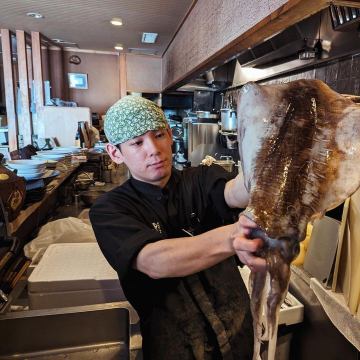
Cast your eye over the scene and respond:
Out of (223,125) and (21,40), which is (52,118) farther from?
(223,125)

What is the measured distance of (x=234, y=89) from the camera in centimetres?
486

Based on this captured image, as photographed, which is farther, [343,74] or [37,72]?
[37,72]

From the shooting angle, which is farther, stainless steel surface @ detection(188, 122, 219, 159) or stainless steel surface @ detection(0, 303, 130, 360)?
stainless steel surface @ detection(188, 122, 219, 159)

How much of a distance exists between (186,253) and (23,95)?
Answer: 21.8ft

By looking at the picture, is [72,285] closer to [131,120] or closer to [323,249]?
[131,120]

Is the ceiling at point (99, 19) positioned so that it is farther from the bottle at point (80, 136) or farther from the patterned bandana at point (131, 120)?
the patterned bandana at point (131, 120)

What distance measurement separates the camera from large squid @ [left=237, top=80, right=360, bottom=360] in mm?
557

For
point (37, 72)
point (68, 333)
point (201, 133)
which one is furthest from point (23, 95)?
point (68, 333)

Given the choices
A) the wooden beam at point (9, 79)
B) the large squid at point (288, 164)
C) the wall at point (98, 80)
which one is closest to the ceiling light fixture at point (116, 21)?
the wooden beam at point (9, 79)

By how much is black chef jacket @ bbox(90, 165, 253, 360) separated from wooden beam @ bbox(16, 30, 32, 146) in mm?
6068

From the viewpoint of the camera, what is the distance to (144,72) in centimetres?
796

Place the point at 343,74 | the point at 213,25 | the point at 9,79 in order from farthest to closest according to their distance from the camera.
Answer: the point at 9,79, the point at 213,25, the point at 343,74

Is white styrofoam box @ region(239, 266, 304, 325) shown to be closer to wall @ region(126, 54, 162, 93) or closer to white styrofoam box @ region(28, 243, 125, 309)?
white styrofoam box @ region(28, 243, 125, 309)

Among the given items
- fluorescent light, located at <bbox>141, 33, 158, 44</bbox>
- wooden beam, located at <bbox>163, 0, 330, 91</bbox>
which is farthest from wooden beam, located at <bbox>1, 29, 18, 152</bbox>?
wooden beam, located at <bbox>163, 0, 330, 91</bbox>
